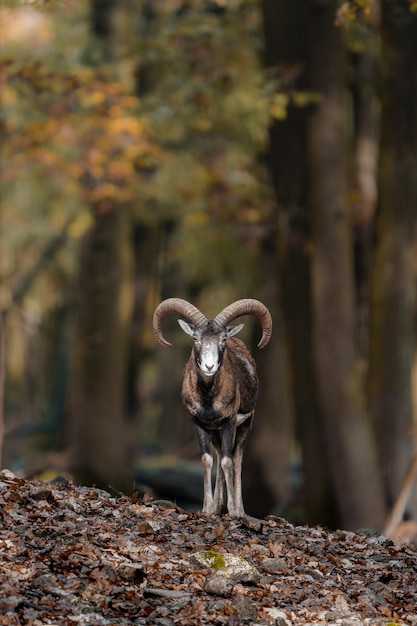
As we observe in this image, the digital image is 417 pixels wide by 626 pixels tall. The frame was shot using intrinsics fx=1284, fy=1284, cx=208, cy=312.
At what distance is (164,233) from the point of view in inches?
1406

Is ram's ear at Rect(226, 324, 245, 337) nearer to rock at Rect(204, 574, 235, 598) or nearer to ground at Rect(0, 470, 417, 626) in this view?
ground at Rect(0, 470, 417, 626)

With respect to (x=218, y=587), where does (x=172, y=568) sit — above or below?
above

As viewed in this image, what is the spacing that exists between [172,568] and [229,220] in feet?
65.3

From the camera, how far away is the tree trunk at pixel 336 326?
20281 mm

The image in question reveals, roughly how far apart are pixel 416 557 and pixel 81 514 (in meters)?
3.42

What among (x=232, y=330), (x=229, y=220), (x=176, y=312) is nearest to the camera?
(x=232, y=330)

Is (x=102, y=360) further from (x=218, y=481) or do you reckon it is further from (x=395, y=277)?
(x=218, y=481)

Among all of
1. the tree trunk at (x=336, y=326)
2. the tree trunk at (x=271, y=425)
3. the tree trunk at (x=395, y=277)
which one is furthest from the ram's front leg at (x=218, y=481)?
the tree trunk at (x=271, y=425)

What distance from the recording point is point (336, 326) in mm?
20547

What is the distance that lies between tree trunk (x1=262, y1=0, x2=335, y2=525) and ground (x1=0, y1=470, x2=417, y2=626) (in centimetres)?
821

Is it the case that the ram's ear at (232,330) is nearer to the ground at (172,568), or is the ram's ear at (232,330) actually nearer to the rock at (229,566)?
the ground at (172,568)

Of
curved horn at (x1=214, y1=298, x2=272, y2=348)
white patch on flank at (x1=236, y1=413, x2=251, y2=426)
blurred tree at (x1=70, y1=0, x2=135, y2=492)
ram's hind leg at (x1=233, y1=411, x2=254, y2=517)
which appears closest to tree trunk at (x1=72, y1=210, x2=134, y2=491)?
blurred tree at (x1=70, y1=0, x2=135, y2=492)

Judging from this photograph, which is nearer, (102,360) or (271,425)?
(102,360)

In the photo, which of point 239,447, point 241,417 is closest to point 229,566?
point 239,447
